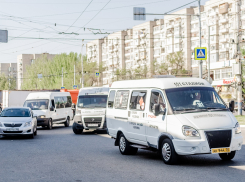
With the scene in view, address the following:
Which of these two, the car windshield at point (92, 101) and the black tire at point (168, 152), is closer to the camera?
the black tire at point (168, 152)

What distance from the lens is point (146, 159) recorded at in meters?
11.6

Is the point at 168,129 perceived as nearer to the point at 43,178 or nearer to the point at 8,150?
the point at 43,178

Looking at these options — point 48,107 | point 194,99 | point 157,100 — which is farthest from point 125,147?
point 48,107

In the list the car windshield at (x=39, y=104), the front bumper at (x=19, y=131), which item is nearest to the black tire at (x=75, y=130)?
the front bumper at (x=19, y=131)

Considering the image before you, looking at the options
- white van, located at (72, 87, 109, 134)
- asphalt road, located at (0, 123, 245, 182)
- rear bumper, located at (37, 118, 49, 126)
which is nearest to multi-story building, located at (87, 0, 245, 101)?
rear bumper, located at (37, 118, 49, 126)

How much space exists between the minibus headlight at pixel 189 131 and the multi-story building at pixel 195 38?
5541cm

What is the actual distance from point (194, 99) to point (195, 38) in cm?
7863

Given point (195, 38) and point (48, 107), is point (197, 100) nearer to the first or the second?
point (48, 107)

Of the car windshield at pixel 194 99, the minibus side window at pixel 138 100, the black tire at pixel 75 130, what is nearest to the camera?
the car windshield at pixel 194 99

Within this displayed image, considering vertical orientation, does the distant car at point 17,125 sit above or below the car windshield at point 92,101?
below

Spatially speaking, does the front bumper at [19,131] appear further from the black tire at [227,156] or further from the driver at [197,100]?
the black tire at [227,156]

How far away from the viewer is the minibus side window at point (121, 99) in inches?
502

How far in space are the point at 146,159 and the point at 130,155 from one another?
1143mm

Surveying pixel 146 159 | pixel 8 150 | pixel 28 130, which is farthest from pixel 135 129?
pixel 28 130
